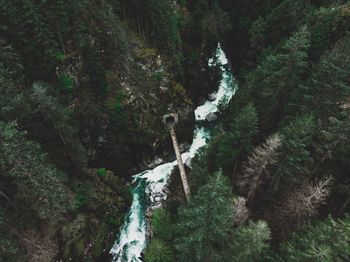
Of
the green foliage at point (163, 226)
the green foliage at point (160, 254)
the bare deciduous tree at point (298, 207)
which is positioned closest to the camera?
the bare deciduous tree at point (298, 207)

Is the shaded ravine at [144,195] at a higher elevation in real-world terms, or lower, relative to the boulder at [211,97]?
lower

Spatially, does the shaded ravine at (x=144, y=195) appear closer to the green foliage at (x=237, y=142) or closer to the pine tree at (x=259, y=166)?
the green foliage at (x=237, y=142)

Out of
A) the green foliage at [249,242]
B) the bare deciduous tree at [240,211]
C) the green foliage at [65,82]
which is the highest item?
the green foliage at [65,82]

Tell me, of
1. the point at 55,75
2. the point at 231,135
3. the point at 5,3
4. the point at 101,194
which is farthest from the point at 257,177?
the point at 5,3

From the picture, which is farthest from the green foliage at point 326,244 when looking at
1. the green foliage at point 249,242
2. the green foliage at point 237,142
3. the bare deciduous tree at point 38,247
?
the bare deciduous tree at point 38,247

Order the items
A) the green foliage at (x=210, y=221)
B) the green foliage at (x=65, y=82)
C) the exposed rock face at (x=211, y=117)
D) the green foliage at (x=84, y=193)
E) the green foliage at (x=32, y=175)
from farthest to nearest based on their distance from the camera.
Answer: the exposed rock face at (x=211, y=117) → the green foliage at (x=65, y=82) → the green foliage at (x=84, y=193) → the green foliage at (x=32, y=175) → the green foliage at (x=210, y=221)

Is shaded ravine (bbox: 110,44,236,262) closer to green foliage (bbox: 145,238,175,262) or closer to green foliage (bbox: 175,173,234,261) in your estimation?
green foliage (bbox: 145,238,175,262)

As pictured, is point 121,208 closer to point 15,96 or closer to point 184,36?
point 15,96
